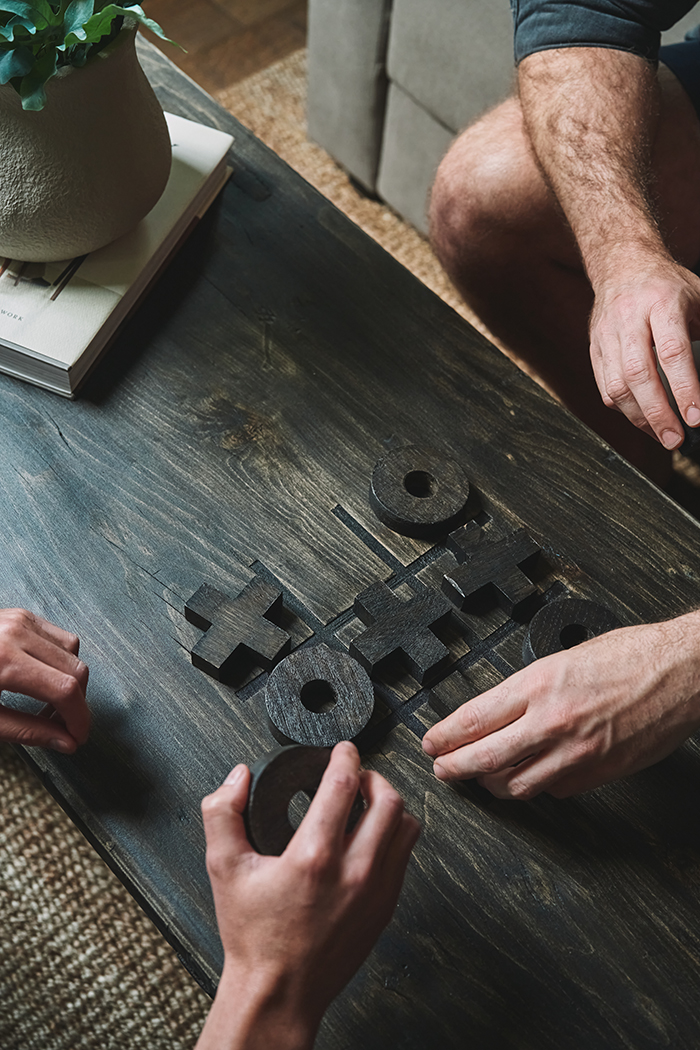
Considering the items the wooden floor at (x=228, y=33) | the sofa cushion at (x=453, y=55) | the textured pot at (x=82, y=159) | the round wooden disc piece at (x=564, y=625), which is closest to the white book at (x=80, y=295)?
the textured pot at (x=82, y=159)

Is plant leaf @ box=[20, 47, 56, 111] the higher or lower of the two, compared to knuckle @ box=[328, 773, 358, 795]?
higher

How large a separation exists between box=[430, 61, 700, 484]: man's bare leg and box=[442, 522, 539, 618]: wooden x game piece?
0.64 metres

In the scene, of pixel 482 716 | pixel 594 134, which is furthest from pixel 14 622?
pixel 594 134

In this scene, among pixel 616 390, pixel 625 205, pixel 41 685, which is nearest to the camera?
pixel 41 685

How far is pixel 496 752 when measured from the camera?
29.0 inches

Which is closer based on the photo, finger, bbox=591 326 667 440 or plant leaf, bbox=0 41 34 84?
plant leaf, bbox=0 41 34 84

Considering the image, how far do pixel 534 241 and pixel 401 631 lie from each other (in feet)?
2.68

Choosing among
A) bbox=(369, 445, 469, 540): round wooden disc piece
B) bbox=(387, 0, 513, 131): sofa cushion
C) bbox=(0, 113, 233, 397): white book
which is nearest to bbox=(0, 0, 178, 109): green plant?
bbox=(0, 113, 233, 397): white book

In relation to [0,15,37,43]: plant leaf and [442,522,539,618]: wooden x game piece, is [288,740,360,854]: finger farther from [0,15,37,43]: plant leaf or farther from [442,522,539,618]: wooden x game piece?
[0,15,37,43]: plant leaf

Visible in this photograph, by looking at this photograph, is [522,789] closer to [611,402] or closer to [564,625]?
[564,625]

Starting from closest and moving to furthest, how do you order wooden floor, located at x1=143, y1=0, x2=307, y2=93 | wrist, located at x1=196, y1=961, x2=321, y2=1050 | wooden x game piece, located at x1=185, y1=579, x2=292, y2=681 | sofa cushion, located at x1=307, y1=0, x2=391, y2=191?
wrist, located at x1=196, y1=961, x2=321, y2=1050
wooden x game piece, located at x1=185, y1=579, x2=292, y2=681
sofa cushion, located at x1=307, y1=0, x2=391, y2=191
wooden floor, located at x1=143, y1=0, x2=307, y2=93

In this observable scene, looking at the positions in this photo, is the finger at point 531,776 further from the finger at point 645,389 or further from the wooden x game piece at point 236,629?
the finger at point 645,389

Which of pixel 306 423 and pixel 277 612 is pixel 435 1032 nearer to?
pixel 277 612

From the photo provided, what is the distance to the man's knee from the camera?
1.34 meters
